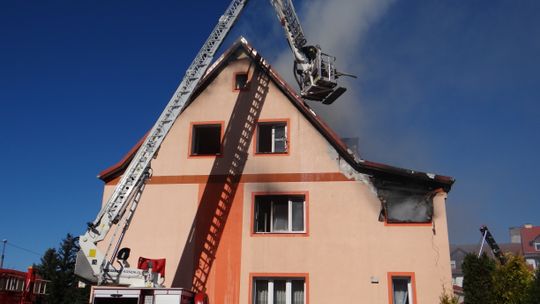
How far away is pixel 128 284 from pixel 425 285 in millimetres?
8464

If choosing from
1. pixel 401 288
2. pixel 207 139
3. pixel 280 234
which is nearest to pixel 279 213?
pixel 280 234

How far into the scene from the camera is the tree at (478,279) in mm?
14188

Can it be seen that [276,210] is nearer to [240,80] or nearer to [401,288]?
[401,288]

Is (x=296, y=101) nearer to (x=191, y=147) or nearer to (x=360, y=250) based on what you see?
(x=191, y=147)

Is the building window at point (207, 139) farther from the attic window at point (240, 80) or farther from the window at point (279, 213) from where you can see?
the window at point (279, 213)

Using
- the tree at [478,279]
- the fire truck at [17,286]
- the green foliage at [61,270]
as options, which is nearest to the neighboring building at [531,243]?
the green foliage at [61,270]

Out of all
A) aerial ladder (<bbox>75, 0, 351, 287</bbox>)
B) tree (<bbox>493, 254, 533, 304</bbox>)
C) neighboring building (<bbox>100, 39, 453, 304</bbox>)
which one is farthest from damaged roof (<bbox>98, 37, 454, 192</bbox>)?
tree (<bbox>493, 254, 533, 304</bbox>)

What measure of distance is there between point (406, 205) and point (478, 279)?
295 centimetres

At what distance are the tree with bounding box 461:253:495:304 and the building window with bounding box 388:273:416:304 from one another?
5.33 ft

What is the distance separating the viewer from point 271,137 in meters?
17.1

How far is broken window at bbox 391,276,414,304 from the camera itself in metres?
14.5

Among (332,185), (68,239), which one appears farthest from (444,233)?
(68,239)

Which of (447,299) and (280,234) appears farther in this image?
(280,234)

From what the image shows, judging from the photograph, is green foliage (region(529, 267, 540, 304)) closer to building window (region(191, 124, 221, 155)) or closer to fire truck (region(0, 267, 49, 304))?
building window (region(191, 124, 221, 155))
